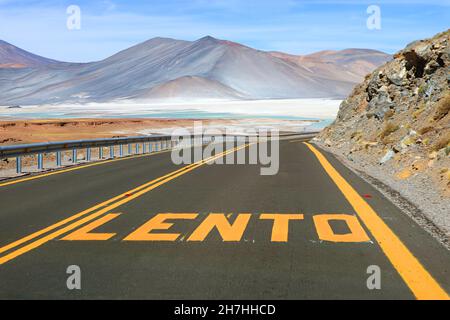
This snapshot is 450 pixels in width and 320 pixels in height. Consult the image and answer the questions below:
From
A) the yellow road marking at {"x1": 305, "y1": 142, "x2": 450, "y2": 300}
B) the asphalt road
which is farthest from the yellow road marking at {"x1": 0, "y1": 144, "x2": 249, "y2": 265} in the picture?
the yellow road marking at {"x1": 305, "y1": 142, "x2": 450, "y2": 300}

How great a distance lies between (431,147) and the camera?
16250mm

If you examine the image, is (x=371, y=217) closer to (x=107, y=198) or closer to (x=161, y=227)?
(x=161, y=227)

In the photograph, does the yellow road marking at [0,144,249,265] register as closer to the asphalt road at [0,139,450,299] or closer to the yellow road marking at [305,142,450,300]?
the asphalt road at [0,139,450,299]

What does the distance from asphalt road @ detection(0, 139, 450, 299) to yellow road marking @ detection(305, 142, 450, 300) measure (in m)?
0.01

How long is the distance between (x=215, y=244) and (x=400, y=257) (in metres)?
2.21

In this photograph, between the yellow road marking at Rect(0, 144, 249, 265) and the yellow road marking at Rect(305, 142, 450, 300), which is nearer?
the yellow road marking at Rect(305, 142, 450, 300)

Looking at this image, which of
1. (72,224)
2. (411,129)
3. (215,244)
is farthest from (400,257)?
(411,129)

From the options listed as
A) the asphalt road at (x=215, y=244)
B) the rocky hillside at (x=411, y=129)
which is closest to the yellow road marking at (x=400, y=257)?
the asphalt road at (x=215, y=244)

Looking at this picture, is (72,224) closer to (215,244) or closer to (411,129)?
(215,244)

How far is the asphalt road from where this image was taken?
550 centimetres

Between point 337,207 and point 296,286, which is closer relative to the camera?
point 296,286

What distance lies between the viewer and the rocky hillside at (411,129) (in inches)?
530
